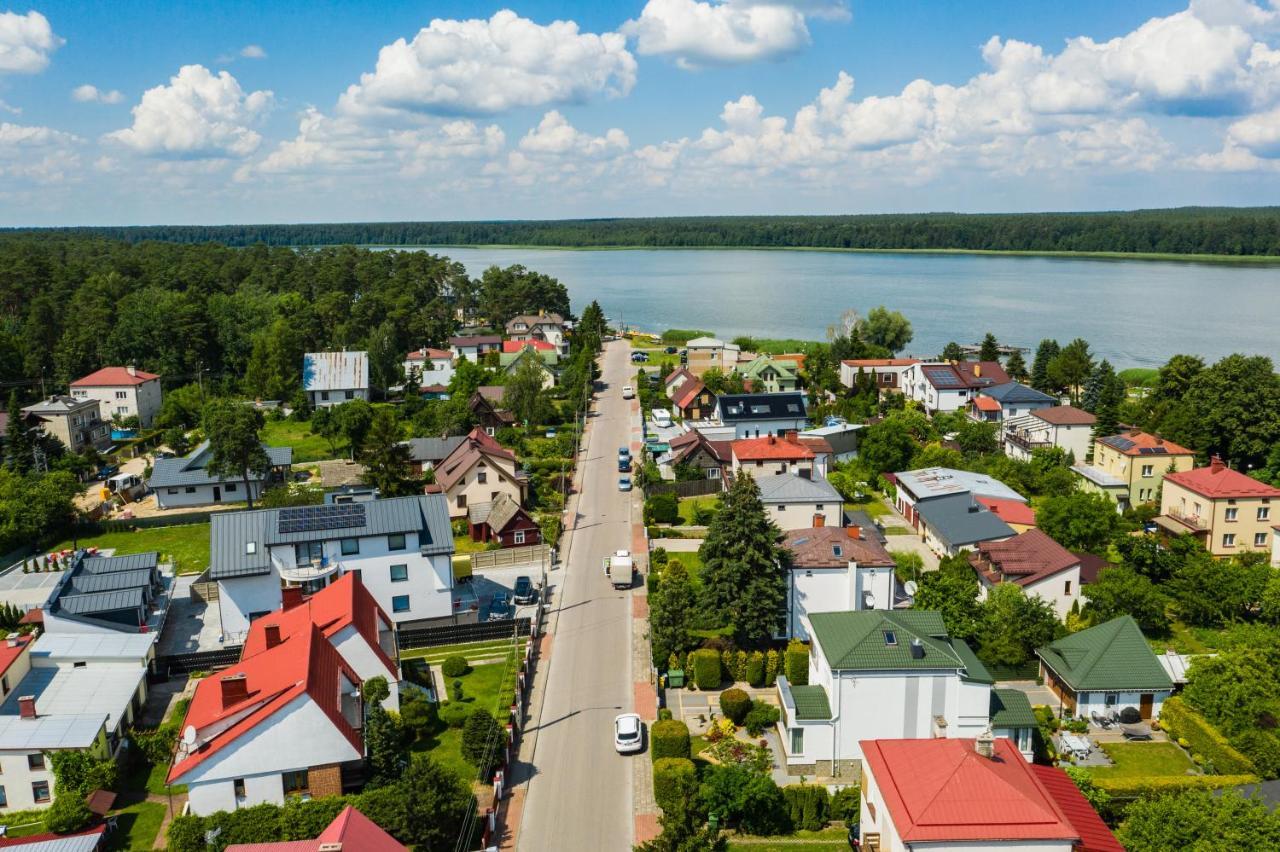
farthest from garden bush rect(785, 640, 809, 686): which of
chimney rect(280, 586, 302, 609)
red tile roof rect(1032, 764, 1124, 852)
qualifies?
chimney rect(280, 586, 302, 609)

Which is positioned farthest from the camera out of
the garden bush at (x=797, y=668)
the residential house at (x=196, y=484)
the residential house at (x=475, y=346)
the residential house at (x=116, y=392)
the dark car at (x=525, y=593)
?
the residential house at (x=475, y=346)

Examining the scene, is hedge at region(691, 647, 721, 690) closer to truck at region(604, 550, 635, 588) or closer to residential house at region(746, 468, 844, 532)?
truck at region(604, 550, 635, 588)

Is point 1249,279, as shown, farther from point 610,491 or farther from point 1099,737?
point 1099,737

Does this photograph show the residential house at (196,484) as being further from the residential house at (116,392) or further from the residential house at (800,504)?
the residential house at (800,504)

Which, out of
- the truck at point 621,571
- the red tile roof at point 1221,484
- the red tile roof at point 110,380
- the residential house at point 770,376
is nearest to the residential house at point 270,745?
the truck at point 621,571

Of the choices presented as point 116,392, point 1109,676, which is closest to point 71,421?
point 116,392

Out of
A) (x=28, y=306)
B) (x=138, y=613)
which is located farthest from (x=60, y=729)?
(x=28, y=306)
